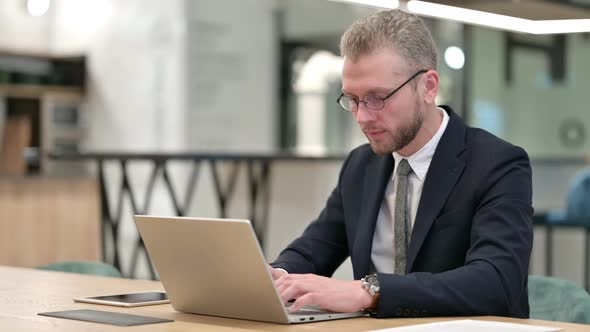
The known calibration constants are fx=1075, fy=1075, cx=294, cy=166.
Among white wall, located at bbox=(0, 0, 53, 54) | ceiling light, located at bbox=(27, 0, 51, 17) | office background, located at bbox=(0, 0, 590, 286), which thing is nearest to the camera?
office background, located at bbox=(0, 0, 590, 286)

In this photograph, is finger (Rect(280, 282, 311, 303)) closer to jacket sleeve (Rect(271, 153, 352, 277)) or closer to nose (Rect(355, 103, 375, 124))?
nose (Rect(355, 103, 375, 124))

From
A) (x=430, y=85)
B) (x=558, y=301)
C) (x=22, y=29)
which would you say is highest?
(x=22, y=29)

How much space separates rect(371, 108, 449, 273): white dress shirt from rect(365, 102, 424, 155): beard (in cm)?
9

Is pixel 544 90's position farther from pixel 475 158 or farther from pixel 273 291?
pixel 273 291

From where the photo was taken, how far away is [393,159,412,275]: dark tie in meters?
2.35

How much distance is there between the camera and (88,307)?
214 centimetres

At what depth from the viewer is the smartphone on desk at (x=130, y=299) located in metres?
2.16

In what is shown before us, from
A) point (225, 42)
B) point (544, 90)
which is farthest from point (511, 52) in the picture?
point (225, 42)

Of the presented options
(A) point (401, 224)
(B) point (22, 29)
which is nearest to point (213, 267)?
(A) point (401, 224)

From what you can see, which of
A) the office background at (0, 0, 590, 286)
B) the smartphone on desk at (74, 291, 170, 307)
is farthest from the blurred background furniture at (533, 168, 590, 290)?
the smartphone on desk at (74, 291, 170, 307)

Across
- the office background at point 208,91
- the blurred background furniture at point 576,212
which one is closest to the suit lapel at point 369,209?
the blurred background furniture at point 576,212

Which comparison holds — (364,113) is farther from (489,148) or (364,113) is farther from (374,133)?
(489,148)

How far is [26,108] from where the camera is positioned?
10.7 metres

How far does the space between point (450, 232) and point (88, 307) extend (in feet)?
2.50
